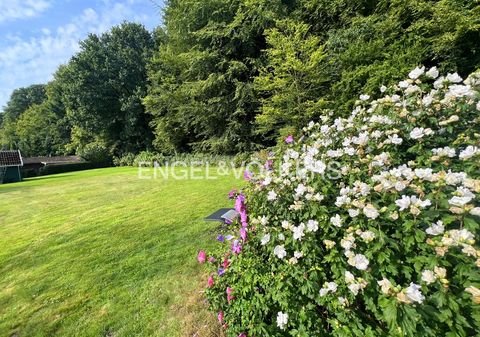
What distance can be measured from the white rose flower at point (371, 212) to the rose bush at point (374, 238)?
0.04ft

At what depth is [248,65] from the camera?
16.6 m

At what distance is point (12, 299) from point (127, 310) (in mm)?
1568

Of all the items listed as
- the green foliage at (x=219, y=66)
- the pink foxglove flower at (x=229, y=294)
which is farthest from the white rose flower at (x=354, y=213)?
the green foliage at (x=219, y=66)

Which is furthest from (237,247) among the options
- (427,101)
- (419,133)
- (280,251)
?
(427,101)

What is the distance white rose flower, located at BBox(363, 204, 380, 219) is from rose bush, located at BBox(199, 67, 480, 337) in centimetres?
1

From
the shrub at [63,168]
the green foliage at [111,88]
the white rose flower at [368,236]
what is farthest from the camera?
the shrub at [63,168]

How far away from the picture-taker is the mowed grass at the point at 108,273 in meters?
2.68

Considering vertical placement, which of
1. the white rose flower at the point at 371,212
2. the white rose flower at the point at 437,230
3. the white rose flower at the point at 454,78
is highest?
the white rose flower at the point at 454,78

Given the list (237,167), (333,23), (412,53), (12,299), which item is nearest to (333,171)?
(12,299)

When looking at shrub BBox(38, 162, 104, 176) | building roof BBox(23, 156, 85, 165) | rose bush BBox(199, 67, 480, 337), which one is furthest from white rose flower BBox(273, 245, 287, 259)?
building roof BBox(23, 156, 85, 165)

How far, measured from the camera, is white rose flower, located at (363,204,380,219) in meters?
1.45

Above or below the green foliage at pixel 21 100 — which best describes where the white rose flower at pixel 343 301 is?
below

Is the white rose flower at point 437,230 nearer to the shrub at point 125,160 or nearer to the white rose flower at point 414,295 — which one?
the white rose flower at point 414,295

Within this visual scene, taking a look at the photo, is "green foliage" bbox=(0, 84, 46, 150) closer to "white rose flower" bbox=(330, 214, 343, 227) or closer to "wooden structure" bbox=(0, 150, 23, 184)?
"wooden structure" bbox=(0, 150, 23, 184)
